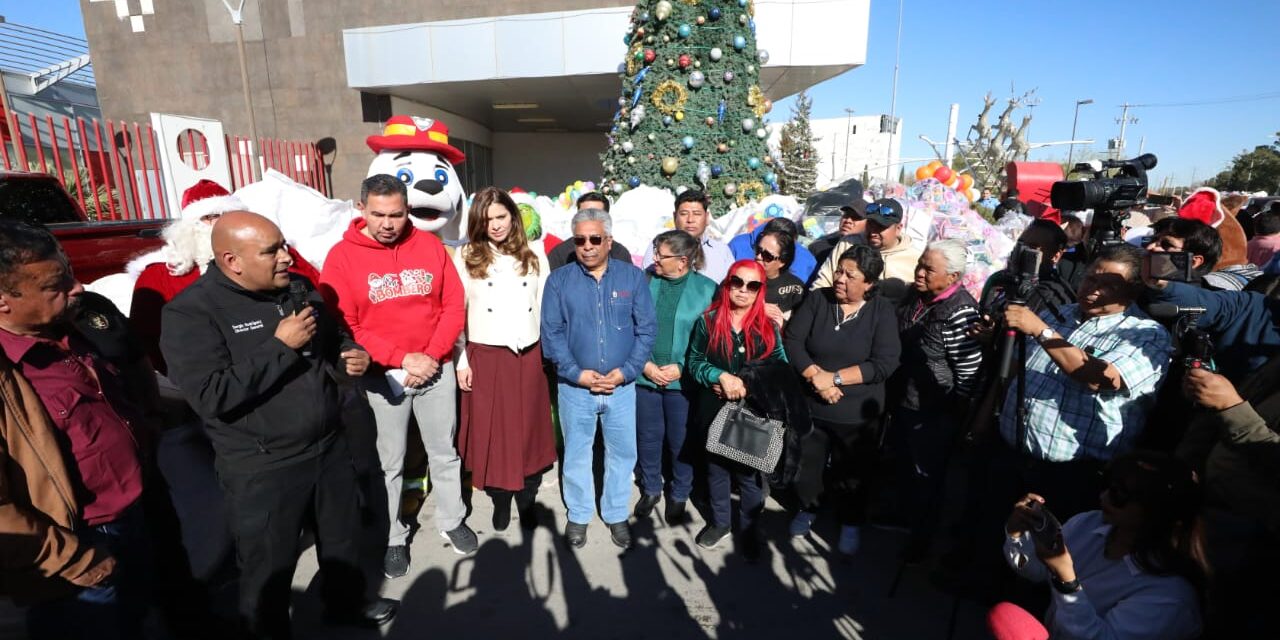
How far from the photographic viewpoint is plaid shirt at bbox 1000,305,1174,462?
2.13m

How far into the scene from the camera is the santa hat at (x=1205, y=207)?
15.3ft

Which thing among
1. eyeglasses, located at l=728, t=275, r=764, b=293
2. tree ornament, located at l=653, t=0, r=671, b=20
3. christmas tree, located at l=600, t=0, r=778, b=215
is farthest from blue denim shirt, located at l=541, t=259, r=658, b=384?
tree ornament, located at l=653, t=0, r=671, b=20

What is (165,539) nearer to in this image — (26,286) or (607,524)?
(26,286)

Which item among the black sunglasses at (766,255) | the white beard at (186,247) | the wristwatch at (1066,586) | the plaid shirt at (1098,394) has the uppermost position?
the white beard at (186,247)

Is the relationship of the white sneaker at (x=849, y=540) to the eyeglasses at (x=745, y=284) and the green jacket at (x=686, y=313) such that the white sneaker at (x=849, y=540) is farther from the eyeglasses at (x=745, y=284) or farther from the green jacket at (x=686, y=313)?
the eyeglasses at (x=745, y=284)

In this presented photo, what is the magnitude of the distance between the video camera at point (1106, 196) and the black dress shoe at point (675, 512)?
2.50 m

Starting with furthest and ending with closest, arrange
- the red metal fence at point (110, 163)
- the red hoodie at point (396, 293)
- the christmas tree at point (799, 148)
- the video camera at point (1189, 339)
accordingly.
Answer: the christmas tree at point (799, 148) < the red metal fence at point (110, 163) < the red hoodie at point (396, 293) < the video camera at point (1189, 339)

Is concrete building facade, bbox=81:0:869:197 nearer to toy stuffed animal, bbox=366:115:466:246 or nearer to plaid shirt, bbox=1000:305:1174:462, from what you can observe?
toy stuffed animal, bbox=366:115:466:246

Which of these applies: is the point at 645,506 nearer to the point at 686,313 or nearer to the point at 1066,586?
the point at 686,313

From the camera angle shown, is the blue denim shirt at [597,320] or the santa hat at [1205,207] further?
the santa hat at [1205,207]

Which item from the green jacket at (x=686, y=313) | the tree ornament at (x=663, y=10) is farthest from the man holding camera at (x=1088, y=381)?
the tree ornament at (x=663, y=10)

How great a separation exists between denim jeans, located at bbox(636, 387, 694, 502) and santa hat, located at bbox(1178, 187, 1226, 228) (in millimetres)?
4865

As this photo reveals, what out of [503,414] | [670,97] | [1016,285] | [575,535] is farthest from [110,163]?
[1016,285]

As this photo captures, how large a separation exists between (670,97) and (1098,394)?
4733 mm
